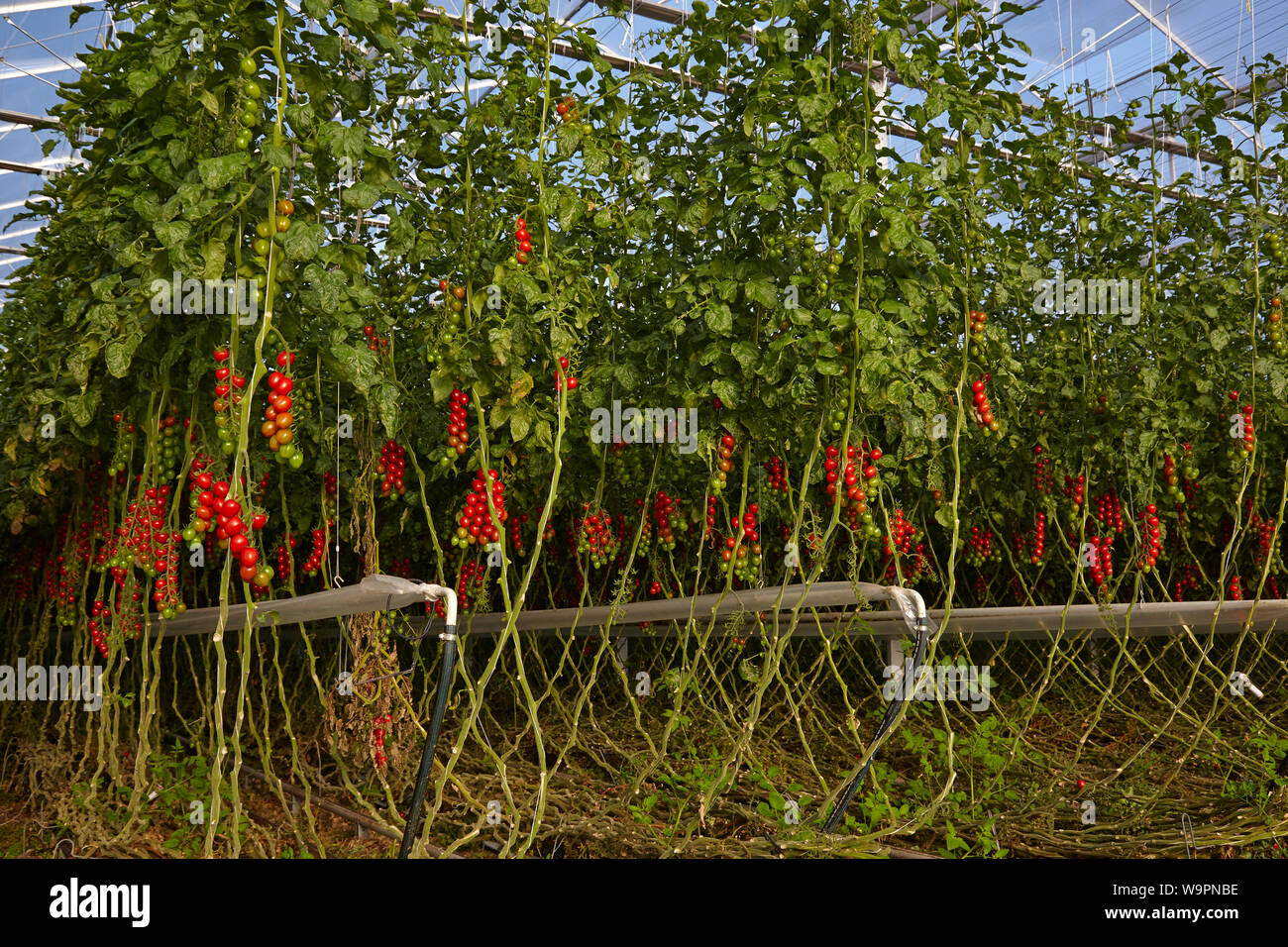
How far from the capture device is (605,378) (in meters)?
2.44

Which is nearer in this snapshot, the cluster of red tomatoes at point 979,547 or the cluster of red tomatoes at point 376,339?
the cluster of red tomatoes at point 376,339

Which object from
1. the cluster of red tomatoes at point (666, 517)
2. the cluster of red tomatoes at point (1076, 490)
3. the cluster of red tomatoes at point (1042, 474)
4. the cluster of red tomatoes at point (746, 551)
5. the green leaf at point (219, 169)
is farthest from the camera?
the cluster of red tomatoes at point (1042, 474)

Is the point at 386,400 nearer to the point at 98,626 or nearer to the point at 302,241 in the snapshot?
the point at 302,241

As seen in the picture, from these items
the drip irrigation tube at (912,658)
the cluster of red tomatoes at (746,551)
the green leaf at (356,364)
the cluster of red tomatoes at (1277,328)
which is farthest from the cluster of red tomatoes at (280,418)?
the cluster of red tomatoes at (1277,328)

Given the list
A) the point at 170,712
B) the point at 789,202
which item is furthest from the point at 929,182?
the point at 170,712

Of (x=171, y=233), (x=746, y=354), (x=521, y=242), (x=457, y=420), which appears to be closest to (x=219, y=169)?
(x=171, y=233)

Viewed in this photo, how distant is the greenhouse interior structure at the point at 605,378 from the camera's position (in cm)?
184

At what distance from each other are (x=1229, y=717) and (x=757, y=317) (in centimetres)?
366

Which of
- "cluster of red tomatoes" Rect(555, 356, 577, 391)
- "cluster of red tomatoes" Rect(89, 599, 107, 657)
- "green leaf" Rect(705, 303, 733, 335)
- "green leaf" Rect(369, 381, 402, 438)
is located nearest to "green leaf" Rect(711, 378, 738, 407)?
"green leaf" Rect(705, 303, 733, 335)

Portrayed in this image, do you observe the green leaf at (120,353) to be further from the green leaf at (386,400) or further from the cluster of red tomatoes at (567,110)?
the cluster of red tomatoes at (567,110)

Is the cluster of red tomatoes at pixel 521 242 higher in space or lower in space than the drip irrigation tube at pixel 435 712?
higher

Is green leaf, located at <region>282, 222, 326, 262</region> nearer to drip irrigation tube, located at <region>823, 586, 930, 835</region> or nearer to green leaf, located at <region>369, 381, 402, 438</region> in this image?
green leaf, located at <region>369, 381, 402, 438</region>

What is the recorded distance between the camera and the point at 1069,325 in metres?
3.24

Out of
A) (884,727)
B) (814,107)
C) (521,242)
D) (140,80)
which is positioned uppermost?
(814,107)
